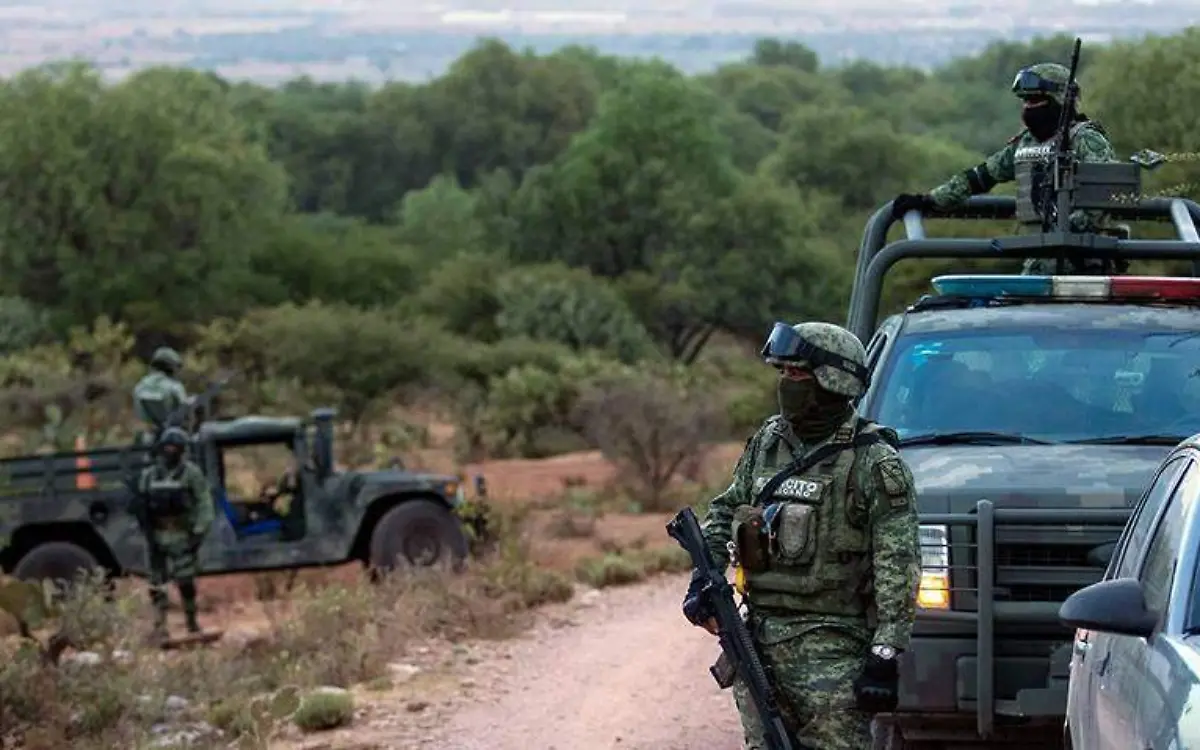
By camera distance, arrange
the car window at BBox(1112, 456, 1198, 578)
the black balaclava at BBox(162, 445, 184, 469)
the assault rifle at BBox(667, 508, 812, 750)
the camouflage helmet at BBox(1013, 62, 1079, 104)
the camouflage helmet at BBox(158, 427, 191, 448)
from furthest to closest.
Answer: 1. the black balaclava at BBox(162, 445, 184, 469)
2. the camouflage helmet at BBox(158, 427, 191, 448)
3. the camouflage helmet at BBox(1013, 62, 1079, 104)
4. the assault rifle at BBox(667, 508, 812, 750)
5. the car window at BBox(1112, 456, 1198, 578)

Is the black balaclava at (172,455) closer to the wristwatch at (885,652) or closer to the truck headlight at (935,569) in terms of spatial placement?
the truck headlight at (935,569)

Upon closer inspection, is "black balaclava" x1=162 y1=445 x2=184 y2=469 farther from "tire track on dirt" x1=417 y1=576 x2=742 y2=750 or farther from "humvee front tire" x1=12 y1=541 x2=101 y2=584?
"tire track on dirt" x1=417 y1=576 x2=742 y2=750

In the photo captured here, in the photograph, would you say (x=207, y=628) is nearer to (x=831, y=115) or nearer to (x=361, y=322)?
(x=361, y=322)

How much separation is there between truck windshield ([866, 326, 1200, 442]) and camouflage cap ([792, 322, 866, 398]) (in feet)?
5.79

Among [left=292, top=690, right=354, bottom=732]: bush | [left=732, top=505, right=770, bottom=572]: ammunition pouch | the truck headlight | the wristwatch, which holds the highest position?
[left=732, top=505, right=770, bottom=572]: ammunition pouch

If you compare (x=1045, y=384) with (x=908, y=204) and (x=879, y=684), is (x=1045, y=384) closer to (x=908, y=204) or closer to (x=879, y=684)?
(x=908, y=204)

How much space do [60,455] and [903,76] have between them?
110745 millimetres

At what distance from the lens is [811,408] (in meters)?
5.60

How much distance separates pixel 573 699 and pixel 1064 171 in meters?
3.53

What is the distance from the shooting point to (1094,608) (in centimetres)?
461

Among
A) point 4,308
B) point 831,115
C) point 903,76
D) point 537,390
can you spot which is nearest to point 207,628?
point 537,390

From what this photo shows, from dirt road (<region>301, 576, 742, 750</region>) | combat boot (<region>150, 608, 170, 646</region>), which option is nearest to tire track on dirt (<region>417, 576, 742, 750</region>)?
dirt road (<region>301, 576, 742, 750</region>)

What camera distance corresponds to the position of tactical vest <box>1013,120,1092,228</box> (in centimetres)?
856

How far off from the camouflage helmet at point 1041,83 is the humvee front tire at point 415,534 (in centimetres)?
854
